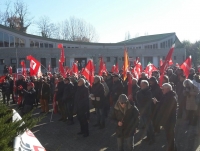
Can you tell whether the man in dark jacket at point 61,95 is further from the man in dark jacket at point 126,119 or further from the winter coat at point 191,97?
the man in dark jacket at point 126,119

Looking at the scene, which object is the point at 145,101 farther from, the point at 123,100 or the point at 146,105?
the point at 123,100

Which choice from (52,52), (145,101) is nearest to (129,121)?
(145,101)

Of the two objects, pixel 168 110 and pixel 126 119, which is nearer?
pixel 126 119

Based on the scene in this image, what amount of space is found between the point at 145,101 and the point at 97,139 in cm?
198

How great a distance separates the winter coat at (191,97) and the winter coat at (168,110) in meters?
2.59

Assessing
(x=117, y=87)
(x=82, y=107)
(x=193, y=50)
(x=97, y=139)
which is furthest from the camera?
(x=193, y=50)

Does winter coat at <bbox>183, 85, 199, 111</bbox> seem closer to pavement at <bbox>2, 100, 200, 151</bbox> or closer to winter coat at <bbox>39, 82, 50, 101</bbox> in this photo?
pavement at <bbox>2, 100, 200, 151</bbox>

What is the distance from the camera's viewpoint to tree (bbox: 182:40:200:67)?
46431mm

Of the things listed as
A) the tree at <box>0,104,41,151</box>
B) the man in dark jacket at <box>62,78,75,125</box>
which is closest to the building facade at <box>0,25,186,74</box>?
the man in dark jacket at <box>62,78,75,125</box>

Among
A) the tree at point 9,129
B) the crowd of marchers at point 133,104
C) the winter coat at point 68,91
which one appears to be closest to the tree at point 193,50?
the crowd of marchers at point 133,104

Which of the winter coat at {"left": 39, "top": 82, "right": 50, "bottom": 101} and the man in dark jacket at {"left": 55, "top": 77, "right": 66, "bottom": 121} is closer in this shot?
the man in dark jacket at {"left": 55, "top": 77, "right": 66, "bottom": 121}

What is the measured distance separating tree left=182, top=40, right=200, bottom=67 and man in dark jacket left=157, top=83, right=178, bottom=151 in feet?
135

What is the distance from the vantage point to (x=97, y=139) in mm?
8359

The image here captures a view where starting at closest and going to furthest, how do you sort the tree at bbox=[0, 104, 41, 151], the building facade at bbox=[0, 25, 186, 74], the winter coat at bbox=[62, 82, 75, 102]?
the tree at bbox=[0, 104, 41, 151] < the winter coat at bbox=[62, 82, 75, 102] < the building facade at bbox=[0, 25, 186, 74]
